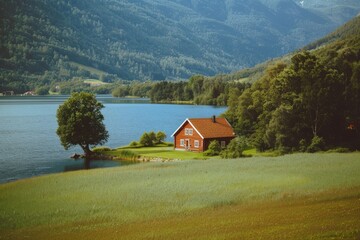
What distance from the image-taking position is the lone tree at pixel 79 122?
78875mm

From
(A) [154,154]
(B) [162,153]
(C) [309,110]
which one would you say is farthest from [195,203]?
(B) [162,153]

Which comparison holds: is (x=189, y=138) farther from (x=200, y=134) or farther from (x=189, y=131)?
(x=200, y=134)

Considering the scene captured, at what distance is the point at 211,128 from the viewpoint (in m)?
80.8

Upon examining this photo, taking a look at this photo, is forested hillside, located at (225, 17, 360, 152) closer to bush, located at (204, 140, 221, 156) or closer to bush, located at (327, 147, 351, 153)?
bush, located at (327, 147, 351, 153)

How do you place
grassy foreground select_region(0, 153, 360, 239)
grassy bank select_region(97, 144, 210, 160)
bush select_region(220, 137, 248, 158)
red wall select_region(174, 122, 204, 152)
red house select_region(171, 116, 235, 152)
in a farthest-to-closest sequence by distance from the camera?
red wall select_region(174, 122, 204, 152)
red house select_region(171, 116, 235, 152)
grassy bank select_region(97, 144, 210, 160)
bush select_region(220, 137, 248, 158)
grassy foreground select_region(0, 153, 360, 239)

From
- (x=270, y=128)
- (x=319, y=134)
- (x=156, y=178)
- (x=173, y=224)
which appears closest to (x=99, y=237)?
(x=173, y=224)

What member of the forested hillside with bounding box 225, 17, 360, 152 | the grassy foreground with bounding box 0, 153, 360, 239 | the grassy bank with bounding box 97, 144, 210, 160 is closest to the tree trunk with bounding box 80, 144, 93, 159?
the grassy bank with bounding box 97, 144, 210, 160

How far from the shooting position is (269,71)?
83.3 metres

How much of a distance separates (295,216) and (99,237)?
1236 cm

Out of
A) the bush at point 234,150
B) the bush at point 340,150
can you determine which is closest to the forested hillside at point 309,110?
the bush at point 340,150

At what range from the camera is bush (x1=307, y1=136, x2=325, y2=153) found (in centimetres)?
6788

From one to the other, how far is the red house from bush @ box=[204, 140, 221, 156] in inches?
136

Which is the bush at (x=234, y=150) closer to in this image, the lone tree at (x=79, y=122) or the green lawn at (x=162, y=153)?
the green lawn at (x=162, y=153)

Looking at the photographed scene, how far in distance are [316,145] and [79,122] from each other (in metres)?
40.4
